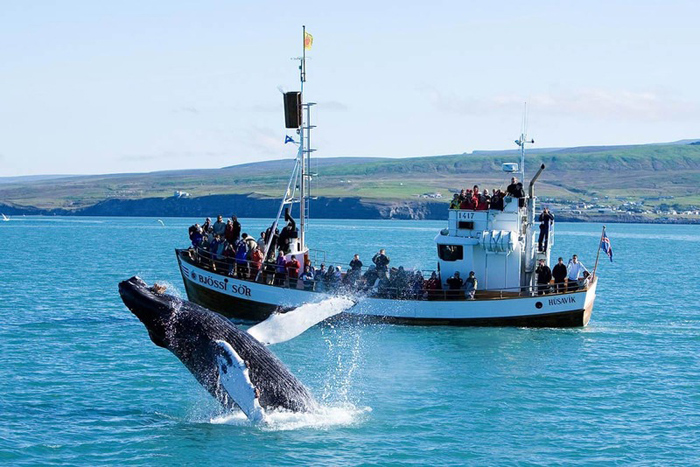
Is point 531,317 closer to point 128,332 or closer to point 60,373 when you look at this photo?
point 128,332

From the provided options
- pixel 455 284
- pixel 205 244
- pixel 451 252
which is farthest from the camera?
pixel 205 244

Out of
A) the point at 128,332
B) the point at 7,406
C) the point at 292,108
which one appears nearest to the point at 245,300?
the point at 128,332

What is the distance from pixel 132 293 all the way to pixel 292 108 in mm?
22913

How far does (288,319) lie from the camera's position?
2128cm

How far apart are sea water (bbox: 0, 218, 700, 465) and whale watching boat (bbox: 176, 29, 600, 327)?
79cm

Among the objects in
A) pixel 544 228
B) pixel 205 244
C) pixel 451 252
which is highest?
→ pixel 544 228

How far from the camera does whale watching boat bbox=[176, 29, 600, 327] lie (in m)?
35.8

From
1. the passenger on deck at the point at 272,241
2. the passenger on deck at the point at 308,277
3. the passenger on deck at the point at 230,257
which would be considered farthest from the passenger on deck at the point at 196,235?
the passenger on deck at the point at 308,277

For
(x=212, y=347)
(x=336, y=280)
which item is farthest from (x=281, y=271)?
(x=212, y=347)

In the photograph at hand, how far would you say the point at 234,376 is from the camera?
17.8m

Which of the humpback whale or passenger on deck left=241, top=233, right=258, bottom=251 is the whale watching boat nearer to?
passenger on deck left=241, top=233, right=258, bottom=251

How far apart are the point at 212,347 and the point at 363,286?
18682 mm

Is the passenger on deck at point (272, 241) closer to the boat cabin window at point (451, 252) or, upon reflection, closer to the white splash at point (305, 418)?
the boat cabin window at point (451, 252)

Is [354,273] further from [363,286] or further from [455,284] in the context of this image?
[455,284]
